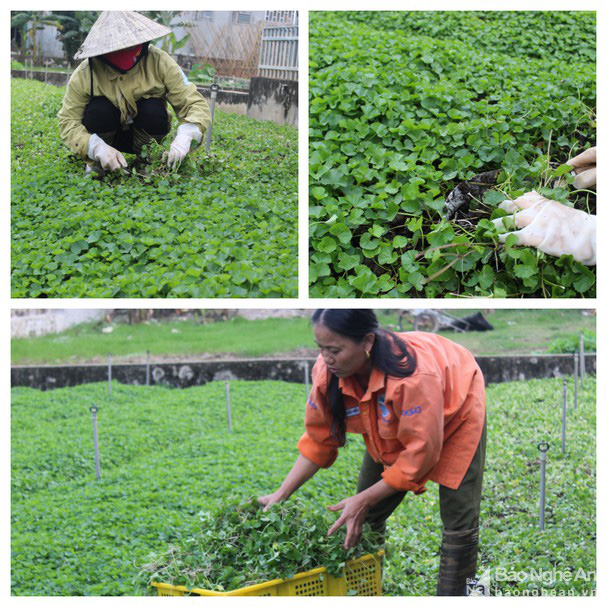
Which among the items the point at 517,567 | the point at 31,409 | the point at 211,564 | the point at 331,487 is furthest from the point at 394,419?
the point at 31,409

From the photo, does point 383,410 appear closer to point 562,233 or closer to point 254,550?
point 254,550

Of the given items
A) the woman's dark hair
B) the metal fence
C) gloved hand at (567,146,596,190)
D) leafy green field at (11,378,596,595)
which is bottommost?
leafy green field at (11,378,596,595)

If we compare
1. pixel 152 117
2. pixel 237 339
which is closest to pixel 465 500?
pixel 152 117

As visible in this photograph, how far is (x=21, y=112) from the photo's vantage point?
150 inches

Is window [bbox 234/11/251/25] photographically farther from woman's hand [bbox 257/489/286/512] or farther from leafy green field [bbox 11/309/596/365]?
leafy green field [bbox 11/309/596/365]

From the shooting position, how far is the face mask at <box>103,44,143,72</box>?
296 centimetres

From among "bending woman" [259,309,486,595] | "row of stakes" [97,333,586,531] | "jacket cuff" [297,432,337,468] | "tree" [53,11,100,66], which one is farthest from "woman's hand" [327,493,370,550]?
"tree" [53,11,100,66]

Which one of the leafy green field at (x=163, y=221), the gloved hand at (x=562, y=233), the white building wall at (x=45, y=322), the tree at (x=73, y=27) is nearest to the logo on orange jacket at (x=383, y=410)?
the leafy green field at (x=163, y=221)

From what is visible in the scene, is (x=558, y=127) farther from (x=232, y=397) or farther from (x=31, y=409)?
(x=31, y=409)

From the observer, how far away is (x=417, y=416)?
1.97m

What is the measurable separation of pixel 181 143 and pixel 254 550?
6.35ft

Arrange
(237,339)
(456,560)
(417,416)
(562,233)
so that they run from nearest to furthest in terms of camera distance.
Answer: (417,416), (456,560), (562,233), (237,339)

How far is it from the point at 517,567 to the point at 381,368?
4.30 ft

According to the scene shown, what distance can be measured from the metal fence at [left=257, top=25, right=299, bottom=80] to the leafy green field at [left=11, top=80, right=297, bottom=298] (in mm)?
295
